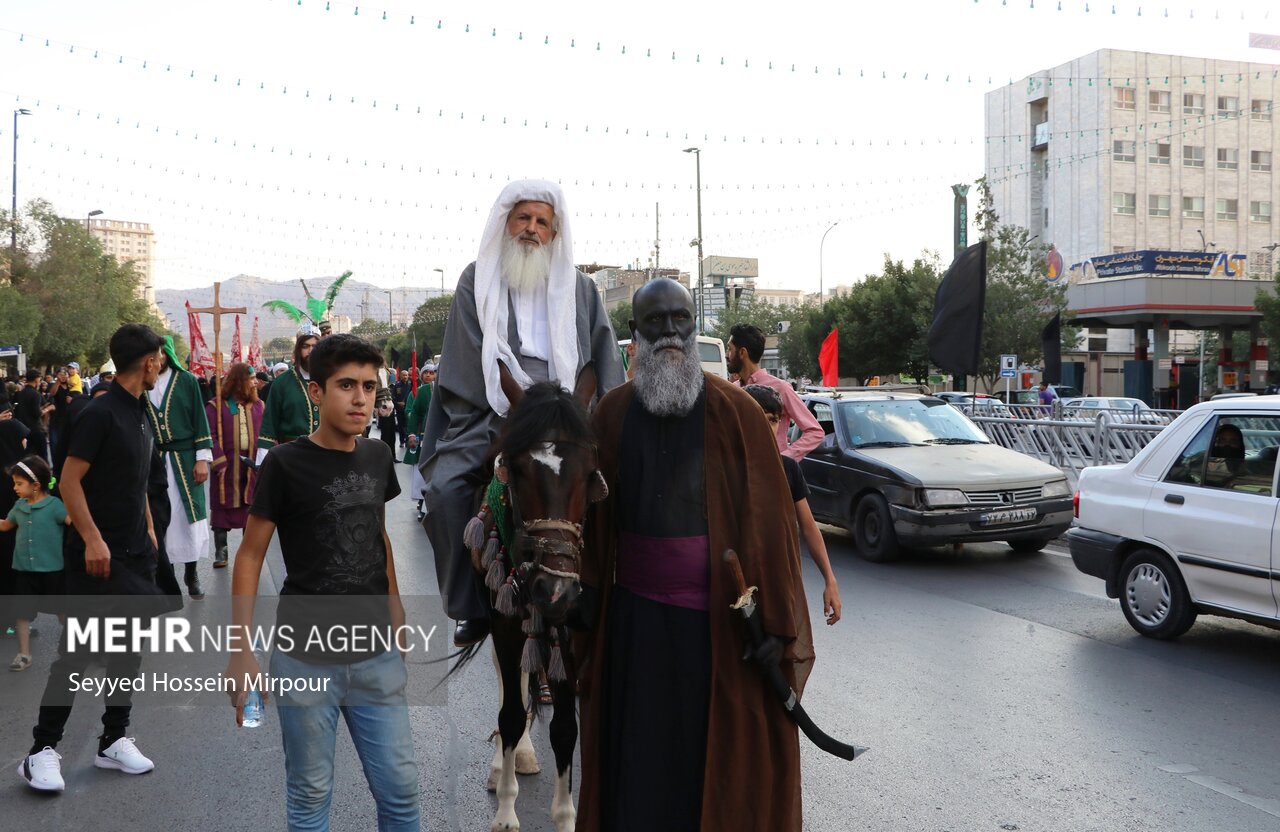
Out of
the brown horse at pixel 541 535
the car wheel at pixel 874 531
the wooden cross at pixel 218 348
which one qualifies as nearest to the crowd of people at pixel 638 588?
the brown horse at pixel 541 535

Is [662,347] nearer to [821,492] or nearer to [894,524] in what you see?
[894,524]

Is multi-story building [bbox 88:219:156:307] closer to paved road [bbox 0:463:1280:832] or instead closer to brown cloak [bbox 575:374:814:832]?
paved road [bbox 0:463:1280:832]

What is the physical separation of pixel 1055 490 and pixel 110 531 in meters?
8.84

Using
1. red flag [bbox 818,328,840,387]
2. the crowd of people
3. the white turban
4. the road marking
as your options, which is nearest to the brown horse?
the crowd of people

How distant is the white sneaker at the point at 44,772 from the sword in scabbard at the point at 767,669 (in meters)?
3.32

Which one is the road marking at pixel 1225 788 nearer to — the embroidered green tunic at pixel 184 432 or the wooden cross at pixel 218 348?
the embroidered green tunic at pixel 184 432

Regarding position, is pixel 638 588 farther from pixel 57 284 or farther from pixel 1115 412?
pixel 57 284

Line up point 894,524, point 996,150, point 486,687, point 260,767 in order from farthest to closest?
point 996,150 → point 894,524 → point 486,687 → point 260,767

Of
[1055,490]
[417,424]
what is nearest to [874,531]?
[1055,490]

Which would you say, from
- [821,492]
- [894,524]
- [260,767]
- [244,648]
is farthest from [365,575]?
[821,492]

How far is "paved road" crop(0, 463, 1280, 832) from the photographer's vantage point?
4.45 m

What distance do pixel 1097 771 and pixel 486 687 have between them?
338 centimetres

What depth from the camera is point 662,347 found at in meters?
3.27

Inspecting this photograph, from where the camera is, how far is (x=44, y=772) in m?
4.63
